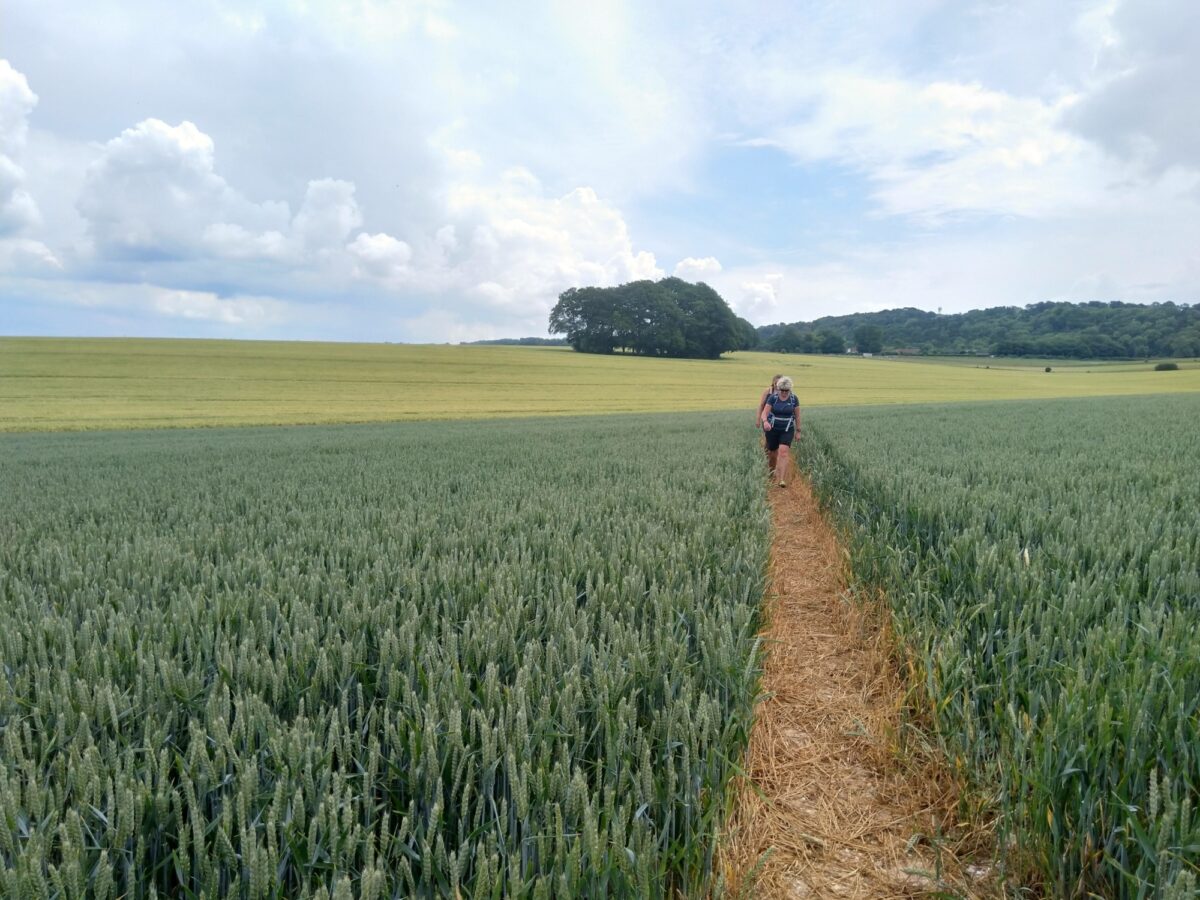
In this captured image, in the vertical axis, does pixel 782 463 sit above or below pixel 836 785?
above

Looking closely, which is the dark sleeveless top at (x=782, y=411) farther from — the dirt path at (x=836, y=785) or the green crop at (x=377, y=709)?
the dirt path at (x=836, y=785)

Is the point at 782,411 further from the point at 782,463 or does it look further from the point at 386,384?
Answer: the point at 386,384

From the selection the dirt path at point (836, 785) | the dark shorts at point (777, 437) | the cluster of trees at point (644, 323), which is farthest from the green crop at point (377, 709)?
the cluster of trees at point (644, 323)

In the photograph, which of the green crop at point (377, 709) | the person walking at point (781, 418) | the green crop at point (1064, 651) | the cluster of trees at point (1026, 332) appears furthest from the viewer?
the cluster of trees at point (1026, 332)

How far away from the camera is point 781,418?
10125 millimetres

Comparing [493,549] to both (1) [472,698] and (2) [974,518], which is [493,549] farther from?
(2) [974,518]

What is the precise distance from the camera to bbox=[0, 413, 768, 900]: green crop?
1.54m

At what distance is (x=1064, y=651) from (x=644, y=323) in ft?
289

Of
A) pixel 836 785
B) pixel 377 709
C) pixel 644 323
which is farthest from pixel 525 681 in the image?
pixel 644 323

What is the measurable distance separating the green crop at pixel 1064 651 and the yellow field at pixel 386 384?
28094mm

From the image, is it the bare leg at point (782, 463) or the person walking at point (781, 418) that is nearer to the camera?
the person walking at point (781, 418)

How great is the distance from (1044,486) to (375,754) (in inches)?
272

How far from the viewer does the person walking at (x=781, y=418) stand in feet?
32.6

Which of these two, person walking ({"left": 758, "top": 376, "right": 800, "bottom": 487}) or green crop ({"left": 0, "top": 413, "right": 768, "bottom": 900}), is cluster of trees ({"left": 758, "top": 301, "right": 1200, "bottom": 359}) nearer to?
person walking ({"left": 758, "top": 376, "right": 800, "bottom": 487})
